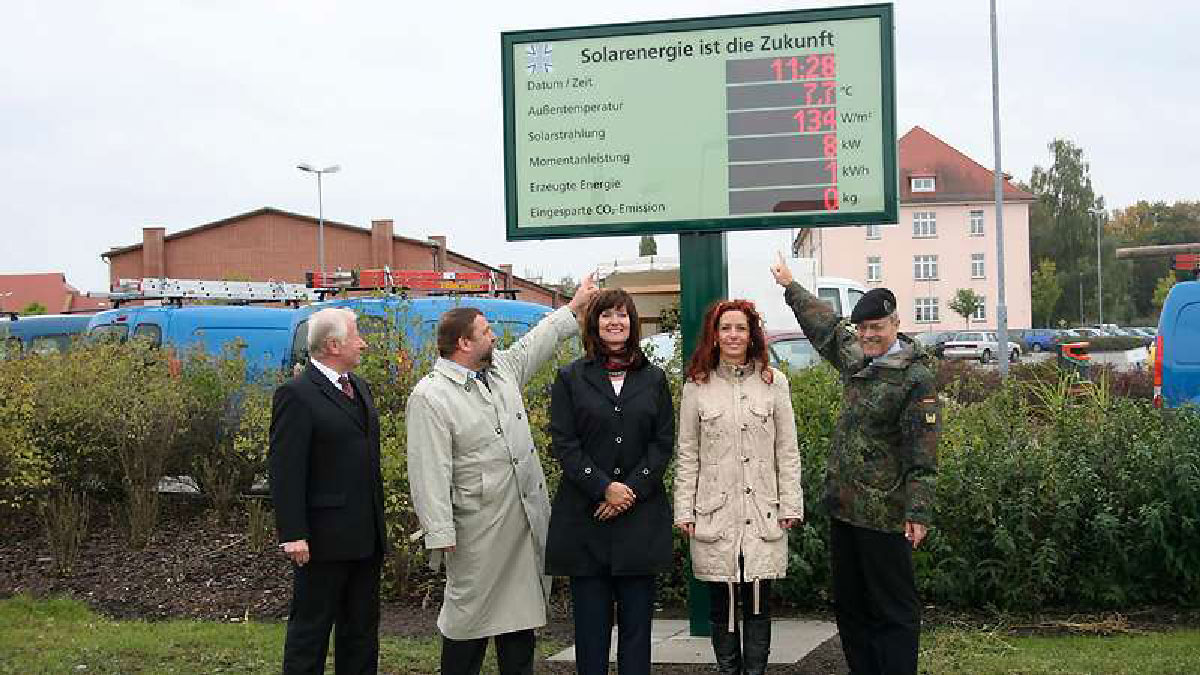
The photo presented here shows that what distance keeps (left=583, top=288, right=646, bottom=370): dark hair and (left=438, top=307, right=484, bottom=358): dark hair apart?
1.74ft

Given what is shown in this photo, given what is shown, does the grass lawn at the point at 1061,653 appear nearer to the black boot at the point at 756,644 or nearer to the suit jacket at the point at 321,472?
the black boot at the point at 756,644

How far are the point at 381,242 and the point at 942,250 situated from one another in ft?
104

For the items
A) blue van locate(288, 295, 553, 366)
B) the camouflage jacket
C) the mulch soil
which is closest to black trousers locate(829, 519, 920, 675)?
the camouflage jacket

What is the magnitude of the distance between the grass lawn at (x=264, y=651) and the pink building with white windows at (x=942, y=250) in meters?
64.9

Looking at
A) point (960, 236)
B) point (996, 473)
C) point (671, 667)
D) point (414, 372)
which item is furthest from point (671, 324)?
point (960, 236)

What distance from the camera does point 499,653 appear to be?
5.90m

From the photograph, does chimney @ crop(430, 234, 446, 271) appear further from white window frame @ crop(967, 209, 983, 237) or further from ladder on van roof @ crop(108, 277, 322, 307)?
white window frame @ crop(967, 209, 983, 237)

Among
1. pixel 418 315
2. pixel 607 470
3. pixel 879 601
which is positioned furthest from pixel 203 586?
pixel 879 601

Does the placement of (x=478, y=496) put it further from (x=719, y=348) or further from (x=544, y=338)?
(x=719, y=348)

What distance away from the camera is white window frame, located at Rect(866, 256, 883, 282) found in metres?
71.9

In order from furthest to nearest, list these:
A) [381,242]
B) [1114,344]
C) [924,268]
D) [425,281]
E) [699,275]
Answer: [924,268]
[381,242]
[1114,344]
[425,281]
[699,275]

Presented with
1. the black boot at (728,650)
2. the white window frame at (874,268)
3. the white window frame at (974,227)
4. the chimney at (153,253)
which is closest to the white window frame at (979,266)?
the white window frame at (974,227)

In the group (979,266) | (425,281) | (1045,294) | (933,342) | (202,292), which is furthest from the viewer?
(1045,294)

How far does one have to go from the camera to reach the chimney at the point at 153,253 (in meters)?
64.4
